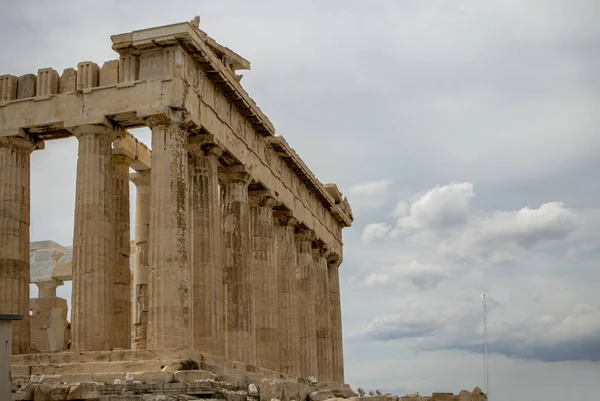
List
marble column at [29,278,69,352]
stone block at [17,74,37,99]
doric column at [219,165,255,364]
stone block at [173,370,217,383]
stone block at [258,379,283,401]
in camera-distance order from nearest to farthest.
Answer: stone block at [258,379,283,401] < stone block at [173,370,217,383] < stone block at [17,74,37,99] < doric column at [219,165,255,364] < marble column at [29,278,69,352]

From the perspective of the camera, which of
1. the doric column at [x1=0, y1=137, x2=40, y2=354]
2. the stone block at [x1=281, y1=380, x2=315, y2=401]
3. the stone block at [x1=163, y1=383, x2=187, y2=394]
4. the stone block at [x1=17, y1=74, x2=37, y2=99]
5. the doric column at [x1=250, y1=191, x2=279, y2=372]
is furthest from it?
the doric column at [x1=250, y1=191, x2=279, y2=372]

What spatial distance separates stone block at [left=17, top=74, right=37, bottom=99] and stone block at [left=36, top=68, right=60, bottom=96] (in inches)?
12.3

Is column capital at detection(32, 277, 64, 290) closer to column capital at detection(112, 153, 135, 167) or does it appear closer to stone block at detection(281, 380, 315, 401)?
column capital at detection(112, 153, 135, 167)

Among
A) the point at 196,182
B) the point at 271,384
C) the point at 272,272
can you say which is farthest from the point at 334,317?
the point at 271,384

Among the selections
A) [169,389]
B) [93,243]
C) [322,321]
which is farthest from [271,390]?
[322,321]

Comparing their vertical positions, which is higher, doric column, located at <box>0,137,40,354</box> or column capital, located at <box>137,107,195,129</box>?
column capital, located at <box>137,107,195,129</box>

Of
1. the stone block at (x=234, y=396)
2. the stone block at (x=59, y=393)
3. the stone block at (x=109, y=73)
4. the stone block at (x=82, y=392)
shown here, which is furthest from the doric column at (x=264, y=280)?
the stone block at (x=59, y=393)

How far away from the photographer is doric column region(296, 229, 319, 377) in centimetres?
4759

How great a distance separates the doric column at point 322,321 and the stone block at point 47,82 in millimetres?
21478

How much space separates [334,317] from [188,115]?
24.1 metres

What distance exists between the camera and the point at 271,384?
24.9 meters

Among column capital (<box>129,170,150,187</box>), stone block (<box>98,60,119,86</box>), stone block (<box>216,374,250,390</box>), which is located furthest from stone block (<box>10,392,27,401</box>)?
column capital (<box>129,170,150,187</box>)

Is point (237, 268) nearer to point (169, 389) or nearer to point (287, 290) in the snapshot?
point (287, 290)

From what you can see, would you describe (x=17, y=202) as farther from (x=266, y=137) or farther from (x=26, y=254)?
(x=266, y=137)
